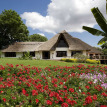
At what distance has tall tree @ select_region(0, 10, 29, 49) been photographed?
3547 cm

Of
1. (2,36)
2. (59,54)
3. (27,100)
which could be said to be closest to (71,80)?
(27,100)

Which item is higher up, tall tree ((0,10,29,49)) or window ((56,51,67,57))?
tall tree ((0,10,29,49))

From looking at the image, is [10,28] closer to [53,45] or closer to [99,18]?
[53,45]

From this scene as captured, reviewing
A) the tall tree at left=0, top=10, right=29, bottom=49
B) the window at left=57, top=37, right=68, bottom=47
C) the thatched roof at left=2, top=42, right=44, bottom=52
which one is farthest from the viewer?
the tall tree at left=0, top=10, right=29, bottom=49

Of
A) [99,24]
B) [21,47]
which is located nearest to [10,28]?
[21,47]

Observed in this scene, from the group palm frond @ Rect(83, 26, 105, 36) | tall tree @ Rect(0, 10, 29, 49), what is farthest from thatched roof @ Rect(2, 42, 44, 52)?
palm frond @ Rect(83, 26, 105, 36)

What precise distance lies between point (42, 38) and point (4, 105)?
57.7 meters

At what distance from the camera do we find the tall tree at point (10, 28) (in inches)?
1396

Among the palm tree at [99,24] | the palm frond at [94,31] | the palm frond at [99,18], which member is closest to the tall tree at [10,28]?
the palm frond at [94,31]

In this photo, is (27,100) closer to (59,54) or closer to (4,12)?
(59,54)

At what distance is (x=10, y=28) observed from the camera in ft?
121

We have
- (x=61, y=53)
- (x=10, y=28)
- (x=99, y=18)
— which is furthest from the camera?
(x=10, y=28)

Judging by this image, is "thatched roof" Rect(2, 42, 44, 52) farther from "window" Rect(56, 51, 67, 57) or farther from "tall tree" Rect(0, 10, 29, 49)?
"window" Rect(56, 51, 67, 57)

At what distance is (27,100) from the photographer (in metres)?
3.11
